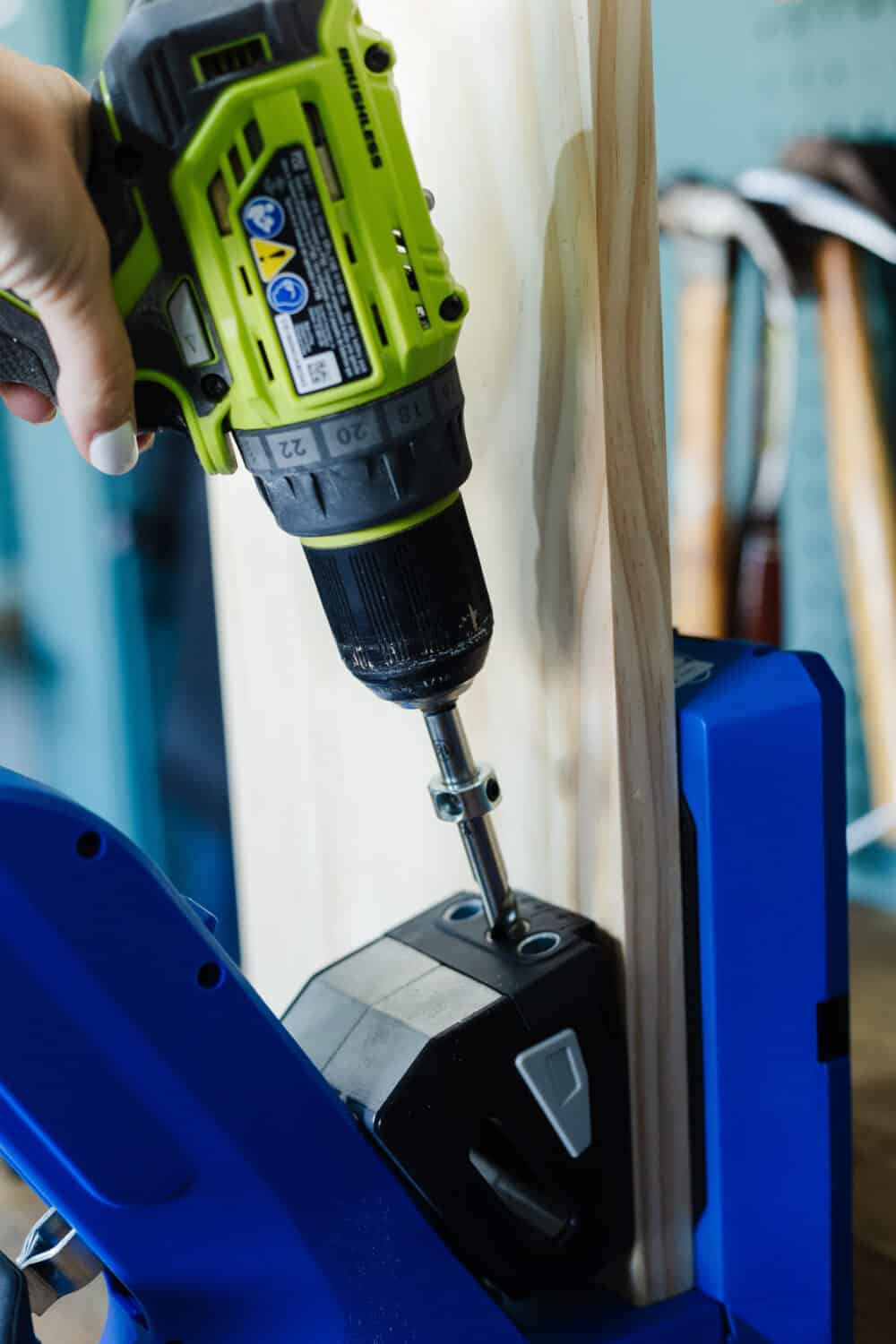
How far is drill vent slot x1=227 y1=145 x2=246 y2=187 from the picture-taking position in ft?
1.54

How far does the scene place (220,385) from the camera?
0.52m

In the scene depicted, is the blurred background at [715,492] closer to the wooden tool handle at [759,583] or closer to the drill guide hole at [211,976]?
the wooden tool handle at [759,583]

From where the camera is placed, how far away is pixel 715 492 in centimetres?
147

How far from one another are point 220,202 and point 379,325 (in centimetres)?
8

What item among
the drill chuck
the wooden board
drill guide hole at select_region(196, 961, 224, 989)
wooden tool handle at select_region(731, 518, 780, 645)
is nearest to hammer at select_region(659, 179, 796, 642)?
wooden tool handle at select_region(731, 518, 780, 645)

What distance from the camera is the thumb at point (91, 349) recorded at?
18.2 inches

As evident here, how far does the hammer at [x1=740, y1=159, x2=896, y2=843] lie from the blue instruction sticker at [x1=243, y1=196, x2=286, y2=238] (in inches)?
40.2

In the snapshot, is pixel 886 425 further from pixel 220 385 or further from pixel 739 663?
pixel 220 385

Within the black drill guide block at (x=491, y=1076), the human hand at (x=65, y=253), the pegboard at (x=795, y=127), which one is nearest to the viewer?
the human hand at (x=65, y=253)

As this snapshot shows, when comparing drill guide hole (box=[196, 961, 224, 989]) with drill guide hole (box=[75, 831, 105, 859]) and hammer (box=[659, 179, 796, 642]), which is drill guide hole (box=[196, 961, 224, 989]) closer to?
drill guide hole (box=[75, 831, 105, 859])

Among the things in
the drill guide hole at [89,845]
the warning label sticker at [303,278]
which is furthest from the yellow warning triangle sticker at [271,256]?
the drill guide hole at [89,845]

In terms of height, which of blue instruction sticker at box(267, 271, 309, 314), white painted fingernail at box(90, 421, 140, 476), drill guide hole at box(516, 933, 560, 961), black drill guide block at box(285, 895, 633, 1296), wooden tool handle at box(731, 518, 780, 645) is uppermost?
blue instruction sticker at box(267, 271, 309, 314)

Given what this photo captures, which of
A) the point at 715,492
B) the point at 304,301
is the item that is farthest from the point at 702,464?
the point at 304,301

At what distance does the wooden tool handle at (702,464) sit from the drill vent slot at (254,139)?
3.25ft
